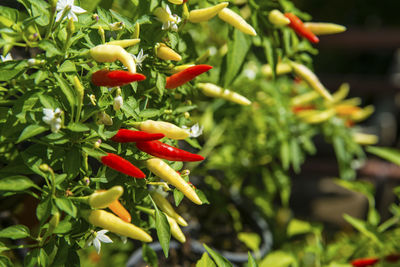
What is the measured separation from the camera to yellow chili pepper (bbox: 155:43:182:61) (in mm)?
507

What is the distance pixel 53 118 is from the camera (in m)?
0.41

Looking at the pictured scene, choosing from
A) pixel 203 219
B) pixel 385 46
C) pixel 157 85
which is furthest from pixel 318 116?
pixel 385 46

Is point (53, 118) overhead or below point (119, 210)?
overhead

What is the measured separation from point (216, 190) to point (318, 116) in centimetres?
37

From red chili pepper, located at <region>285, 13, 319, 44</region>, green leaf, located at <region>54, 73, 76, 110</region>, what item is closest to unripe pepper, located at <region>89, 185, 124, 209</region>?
green leaf, located at <region>54, 73, 76, 110</region>

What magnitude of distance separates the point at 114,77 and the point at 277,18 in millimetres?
342

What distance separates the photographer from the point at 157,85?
519mm

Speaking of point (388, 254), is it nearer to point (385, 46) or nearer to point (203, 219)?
point (203, 219)

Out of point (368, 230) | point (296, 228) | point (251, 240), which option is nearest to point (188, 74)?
point (368, 230)

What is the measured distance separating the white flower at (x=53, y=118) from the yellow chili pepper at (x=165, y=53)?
6.5 inches

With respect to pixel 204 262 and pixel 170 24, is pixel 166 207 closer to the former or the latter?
pixel 204 262

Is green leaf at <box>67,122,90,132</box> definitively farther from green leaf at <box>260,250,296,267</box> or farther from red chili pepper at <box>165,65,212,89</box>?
green leaf at <box>260,250,296,267</box>

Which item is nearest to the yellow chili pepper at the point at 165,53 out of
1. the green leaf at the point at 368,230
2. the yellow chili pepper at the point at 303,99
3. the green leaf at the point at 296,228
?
the green leaf at the point at 368,230

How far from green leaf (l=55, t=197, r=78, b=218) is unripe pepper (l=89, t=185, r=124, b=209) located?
0.06 feet
